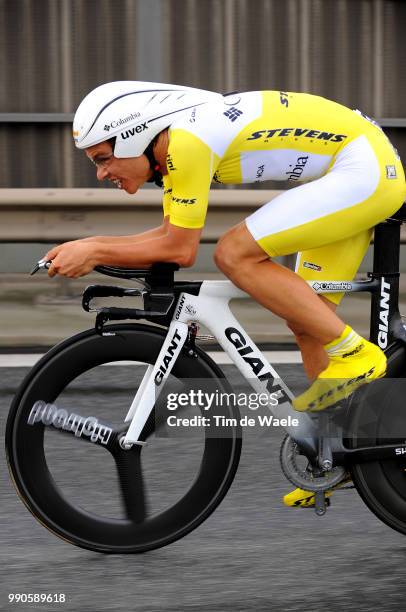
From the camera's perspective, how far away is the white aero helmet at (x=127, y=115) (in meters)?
4.22

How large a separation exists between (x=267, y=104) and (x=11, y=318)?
4429 millimetres

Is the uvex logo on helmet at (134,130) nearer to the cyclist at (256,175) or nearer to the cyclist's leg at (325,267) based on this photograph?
the cyclist at (256,175)

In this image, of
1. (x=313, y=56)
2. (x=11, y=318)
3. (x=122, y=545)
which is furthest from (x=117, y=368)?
(x=313, y=56)

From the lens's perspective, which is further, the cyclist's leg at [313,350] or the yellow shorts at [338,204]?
the cyclist's leg at [313,350]

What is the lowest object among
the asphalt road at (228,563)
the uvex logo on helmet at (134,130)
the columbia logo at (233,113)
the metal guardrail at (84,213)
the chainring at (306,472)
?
the metal guardrail at (84,213)

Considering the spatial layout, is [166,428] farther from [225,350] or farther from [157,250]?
[157,250]

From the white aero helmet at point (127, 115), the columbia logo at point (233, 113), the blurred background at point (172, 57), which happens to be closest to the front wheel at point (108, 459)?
the white aero helmet at point (127, 115)

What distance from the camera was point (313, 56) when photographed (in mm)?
10578

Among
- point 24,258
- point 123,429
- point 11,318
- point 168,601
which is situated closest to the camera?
point 168,601

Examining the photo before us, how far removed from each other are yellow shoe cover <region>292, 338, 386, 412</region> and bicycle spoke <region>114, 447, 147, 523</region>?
566 millimetres

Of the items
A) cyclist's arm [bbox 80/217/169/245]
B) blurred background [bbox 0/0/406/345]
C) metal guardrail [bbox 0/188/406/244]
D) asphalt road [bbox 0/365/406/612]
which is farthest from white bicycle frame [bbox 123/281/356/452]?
blurred background [bbox 0/0/406/345]

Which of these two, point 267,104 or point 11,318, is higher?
point 267,104

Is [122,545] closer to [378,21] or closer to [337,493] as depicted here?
[337,493]

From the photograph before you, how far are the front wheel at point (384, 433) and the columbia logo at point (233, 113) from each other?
943 millimetres
